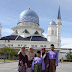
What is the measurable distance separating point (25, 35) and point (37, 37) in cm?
474

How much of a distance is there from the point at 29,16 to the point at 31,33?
718 cm

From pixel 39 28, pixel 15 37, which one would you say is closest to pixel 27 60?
Result: pixel 15 37

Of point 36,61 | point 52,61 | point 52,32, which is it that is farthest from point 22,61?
point 52,32

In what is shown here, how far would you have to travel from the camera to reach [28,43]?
5481 cm

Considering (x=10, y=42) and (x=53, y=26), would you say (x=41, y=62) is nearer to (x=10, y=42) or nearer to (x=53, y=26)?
(x=10, y=42)

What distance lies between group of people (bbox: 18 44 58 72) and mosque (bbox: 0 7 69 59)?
4757 cm

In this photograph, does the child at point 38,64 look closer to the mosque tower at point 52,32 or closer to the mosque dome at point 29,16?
the mosque tower at point 52,32

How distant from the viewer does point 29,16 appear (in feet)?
217

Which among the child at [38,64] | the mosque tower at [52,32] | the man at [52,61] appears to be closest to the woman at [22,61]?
the child at [38,64]

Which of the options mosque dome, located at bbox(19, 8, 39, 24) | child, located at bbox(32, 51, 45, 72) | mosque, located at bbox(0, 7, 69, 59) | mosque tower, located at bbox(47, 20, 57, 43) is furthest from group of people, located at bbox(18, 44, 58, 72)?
mosque dome, located at bbox(19, 8, 39, 24)

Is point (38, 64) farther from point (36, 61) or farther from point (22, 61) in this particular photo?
point (22, 61)

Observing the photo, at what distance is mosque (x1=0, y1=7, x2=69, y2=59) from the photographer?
55219 mm

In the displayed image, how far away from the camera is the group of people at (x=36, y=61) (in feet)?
21.6

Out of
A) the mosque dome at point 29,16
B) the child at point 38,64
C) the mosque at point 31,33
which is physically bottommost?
the child at point 38,64
